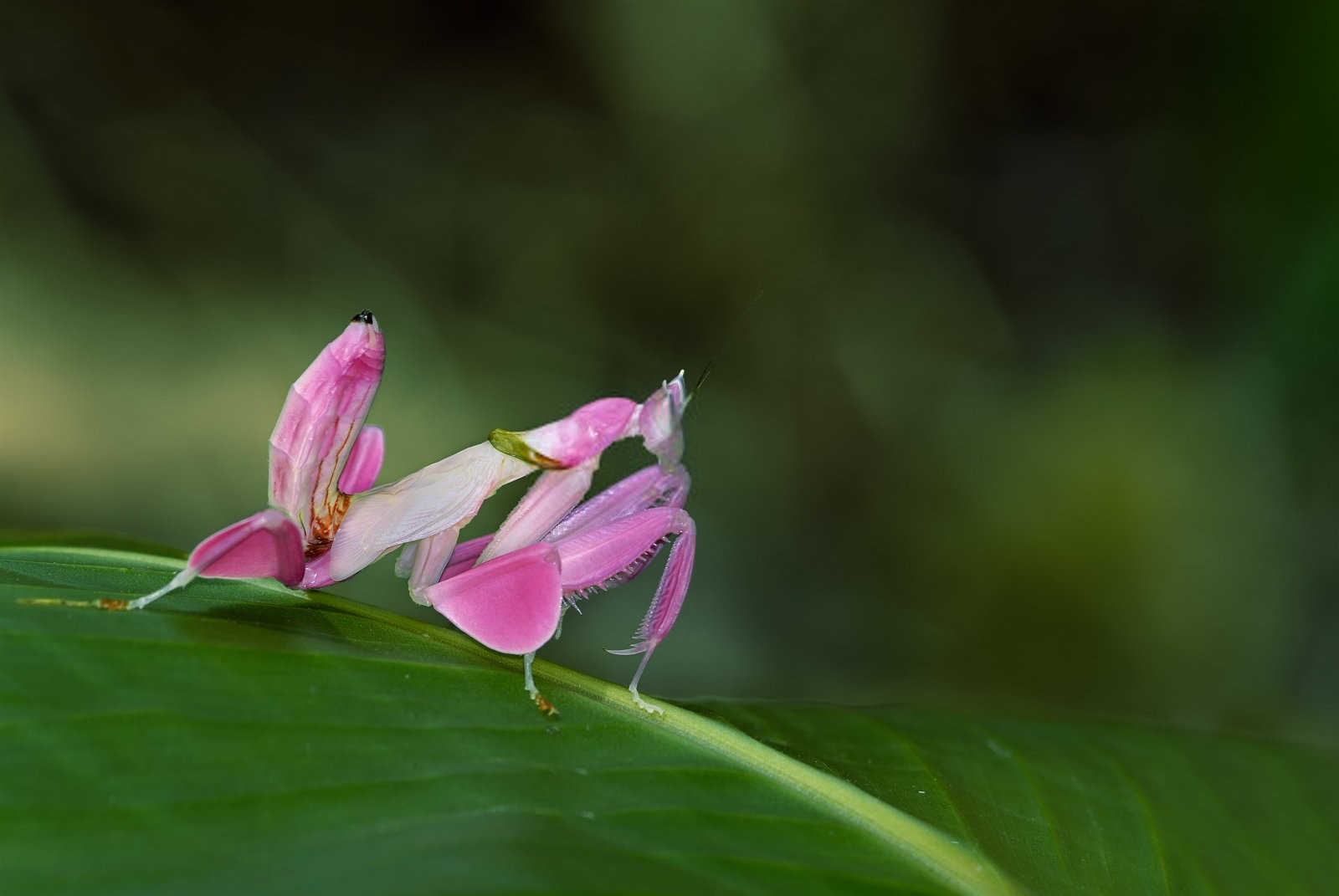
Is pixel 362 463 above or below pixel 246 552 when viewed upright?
above

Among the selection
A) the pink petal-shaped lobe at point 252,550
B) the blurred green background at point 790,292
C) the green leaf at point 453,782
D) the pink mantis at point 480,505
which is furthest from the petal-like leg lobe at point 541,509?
the blurred green background at point 790,292

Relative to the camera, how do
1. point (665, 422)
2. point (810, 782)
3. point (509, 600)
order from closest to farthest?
1. point (810, 782)
2. point (509, 600)
3. point (665, 422)

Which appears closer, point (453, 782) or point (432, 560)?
point (453, 782)

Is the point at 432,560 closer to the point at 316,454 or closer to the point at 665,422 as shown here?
the point at 316,454

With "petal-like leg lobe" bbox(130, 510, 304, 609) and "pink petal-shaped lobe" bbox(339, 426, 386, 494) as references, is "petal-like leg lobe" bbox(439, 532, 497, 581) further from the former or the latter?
"petal-like leg lobe" bbox(130, 510, 304, 609)

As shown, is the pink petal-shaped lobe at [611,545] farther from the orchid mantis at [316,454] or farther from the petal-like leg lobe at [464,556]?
the orchid mantis at [316,454]

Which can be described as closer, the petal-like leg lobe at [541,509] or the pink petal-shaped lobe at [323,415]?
the pink petal-shaped lobe at [323,415]

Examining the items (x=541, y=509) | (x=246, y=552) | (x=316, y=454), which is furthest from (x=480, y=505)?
(x=246, y=552)
